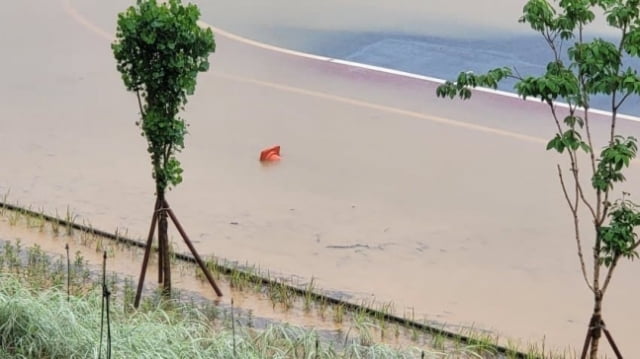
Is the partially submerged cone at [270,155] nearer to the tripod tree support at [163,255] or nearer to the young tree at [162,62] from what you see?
the tripod tree support at [163,255]

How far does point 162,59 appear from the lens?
21.1 feet

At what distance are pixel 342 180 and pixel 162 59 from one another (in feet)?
10.2

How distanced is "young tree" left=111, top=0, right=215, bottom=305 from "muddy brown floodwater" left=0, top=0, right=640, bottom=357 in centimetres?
134

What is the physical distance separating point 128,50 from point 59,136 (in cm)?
407

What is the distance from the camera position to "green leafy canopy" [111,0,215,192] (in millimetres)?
6352

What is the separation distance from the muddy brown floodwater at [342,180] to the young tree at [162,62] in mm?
1339

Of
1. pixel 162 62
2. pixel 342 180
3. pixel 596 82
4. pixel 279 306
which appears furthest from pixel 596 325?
pixel 342 180

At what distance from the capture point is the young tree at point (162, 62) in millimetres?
6355

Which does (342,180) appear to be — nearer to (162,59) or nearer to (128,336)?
(162,59)

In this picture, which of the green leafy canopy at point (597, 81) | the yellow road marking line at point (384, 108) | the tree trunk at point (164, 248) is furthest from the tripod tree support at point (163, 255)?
the yellow road marking line at point (384, 108)

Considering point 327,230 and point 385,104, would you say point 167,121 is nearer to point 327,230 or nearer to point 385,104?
point 327,230

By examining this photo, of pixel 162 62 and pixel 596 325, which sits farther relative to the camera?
pixel 162 62

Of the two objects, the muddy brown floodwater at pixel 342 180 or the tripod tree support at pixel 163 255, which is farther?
the muddy brown floodwater at pixel 342 180

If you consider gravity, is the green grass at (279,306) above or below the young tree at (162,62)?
below
